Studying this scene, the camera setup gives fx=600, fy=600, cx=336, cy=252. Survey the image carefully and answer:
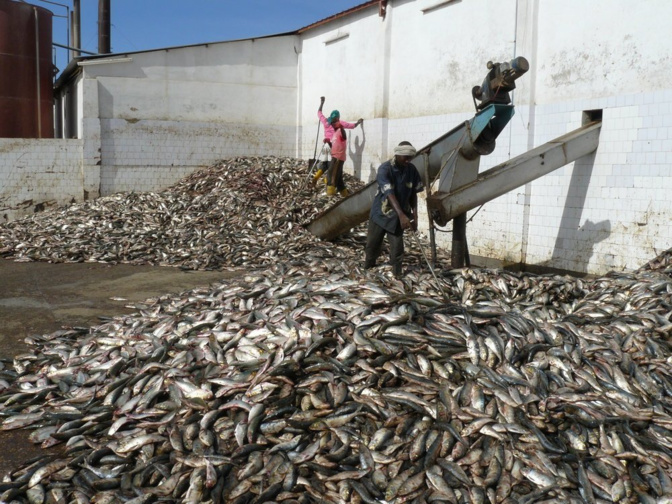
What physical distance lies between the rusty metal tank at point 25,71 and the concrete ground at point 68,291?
8.54 meters

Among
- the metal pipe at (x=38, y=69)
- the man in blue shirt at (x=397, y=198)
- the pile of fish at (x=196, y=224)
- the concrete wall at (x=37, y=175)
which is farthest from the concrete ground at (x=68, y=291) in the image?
the metal pipe at (x=38, y=69)

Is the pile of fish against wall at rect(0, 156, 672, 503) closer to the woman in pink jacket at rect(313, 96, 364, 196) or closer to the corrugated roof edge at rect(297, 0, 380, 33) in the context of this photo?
the woman in pink jacket at rect(313, 96, 364, 196)

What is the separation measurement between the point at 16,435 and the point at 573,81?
988cm

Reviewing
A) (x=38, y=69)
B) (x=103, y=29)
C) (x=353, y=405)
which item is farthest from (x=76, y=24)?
(x=353, y=405)

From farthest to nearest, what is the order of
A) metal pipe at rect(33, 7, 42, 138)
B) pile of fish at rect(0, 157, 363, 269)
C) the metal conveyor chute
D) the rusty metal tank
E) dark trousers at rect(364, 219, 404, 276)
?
metal pipe at rect(33, 7, 42, 138) → the rusty metal tank → pile of fish at rect(0, 157, 363, 269) → the metal conveyor chute → dark trousers at rect(364, 219, 404, 276)

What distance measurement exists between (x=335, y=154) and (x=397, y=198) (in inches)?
268

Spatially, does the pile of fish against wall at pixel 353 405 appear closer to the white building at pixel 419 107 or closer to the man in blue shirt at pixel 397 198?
the man in blue shirt at pixel 397 198

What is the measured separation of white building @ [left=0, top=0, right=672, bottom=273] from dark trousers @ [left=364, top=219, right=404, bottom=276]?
148 inches

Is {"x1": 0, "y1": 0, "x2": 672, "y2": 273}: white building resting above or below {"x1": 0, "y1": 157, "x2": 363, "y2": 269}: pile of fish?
above

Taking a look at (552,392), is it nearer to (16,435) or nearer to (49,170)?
(16,435)

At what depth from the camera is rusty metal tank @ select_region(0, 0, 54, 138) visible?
18516mm

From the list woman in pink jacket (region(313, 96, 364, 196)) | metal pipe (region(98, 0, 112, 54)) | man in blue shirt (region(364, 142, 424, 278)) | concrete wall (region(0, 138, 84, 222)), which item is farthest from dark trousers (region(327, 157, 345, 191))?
metal pipe (region(98, 0, 112, 54))

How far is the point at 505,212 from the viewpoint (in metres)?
11.9

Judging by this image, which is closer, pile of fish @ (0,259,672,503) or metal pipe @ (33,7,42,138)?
pile of fish @ (0,259,672,503)
